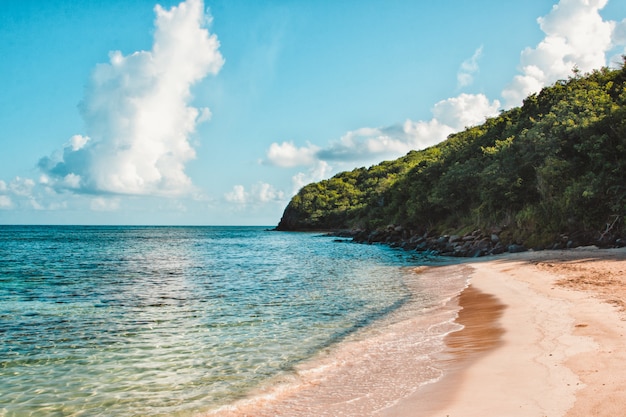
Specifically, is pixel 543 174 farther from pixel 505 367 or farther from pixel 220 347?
pixel 220 347

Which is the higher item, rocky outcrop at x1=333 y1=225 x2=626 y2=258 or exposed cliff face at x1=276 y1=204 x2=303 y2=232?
exposed cliff face at x1=276 y1=204 x2=303 y2=232

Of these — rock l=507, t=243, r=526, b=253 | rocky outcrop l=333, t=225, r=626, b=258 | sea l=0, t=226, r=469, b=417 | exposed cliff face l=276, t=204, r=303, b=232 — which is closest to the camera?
sea l=0, t=226, r=469, b=417

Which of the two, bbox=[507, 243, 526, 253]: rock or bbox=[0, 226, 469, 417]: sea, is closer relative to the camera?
bbox=[0, 226, 469, 417]: sea

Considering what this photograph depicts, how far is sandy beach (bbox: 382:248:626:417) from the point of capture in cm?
547

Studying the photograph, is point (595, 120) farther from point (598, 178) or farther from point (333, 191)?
point (333, 191)

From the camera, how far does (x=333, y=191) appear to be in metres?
133

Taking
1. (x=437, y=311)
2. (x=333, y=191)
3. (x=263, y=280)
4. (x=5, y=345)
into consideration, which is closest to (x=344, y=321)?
(x=437, y=311)

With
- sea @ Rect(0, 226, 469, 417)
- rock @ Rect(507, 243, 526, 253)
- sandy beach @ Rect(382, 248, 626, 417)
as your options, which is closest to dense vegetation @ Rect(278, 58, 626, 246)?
rock @ Rect(507, 243, 526, 253)

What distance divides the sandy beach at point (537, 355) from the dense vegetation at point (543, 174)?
1304 centimetres

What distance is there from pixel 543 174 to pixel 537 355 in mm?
26667

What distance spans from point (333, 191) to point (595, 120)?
105 metres

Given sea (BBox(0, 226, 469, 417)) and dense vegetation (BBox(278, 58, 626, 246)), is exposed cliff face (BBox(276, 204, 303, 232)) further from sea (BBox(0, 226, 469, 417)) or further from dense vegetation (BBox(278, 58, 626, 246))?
sea (BBox(0, 226, 469, 417))

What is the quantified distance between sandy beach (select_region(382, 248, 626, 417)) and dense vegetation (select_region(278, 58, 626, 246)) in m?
13.0

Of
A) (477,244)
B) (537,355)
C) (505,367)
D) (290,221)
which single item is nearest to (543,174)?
(477,244)
